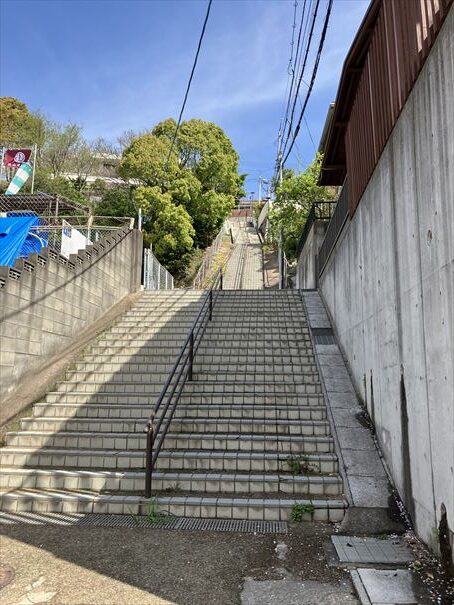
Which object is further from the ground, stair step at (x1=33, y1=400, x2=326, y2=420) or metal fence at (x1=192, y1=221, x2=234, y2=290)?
metal fence at (x1=192, y1=221, x2=234, y2=290)

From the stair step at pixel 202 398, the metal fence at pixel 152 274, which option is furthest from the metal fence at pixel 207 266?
the stair step at pixel 202 398

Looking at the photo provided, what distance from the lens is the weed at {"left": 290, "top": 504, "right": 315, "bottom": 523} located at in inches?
151

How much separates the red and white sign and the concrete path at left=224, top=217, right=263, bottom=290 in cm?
1211

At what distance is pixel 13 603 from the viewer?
8.75 feet

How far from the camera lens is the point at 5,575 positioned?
300 cm

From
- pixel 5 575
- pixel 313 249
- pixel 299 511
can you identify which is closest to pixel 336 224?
pixel 313 249

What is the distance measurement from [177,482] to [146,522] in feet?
1.94

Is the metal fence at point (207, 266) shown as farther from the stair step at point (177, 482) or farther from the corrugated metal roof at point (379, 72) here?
the stair step at point (177, 482)

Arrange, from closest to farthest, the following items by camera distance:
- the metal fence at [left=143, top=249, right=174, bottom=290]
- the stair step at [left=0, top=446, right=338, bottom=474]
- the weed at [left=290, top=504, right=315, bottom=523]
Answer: the weed at [left=290, top=504, right=315, bottom=523]
the stair step at [left=0, top=446, right=338, bottom=474]
the metal fence at [left=143, top=249, right=174, bottom=290]

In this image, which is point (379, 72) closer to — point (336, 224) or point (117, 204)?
point (336, 224)

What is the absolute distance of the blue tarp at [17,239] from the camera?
9.16 meters

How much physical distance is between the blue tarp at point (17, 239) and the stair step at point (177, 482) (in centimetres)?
568

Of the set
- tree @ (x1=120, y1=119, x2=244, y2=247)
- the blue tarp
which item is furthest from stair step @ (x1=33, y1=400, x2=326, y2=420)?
tree @ (x1=120, y1=119, x2=244, y2=247)

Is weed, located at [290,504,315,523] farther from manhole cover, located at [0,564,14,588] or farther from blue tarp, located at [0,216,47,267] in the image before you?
blue tarp, located at [0,216,47,267]
